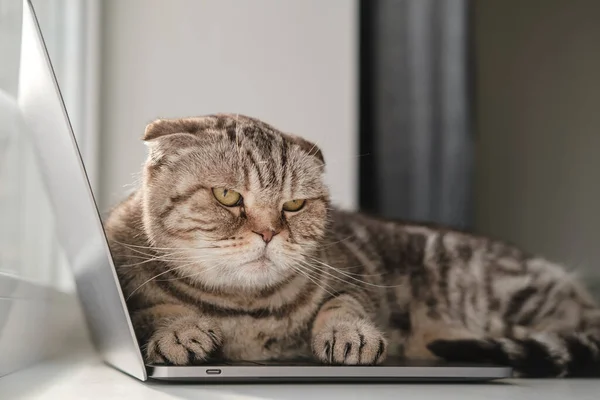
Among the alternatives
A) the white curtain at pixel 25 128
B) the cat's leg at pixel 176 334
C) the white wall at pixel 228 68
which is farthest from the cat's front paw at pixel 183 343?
the white wall at pixel 228 68

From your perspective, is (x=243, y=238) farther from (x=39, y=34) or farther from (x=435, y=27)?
(x=435, y=27)

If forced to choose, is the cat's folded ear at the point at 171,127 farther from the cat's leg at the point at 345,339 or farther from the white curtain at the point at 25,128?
the cat's leg at the point at 345,339

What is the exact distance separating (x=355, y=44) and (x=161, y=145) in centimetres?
136

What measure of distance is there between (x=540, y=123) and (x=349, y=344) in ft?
7.56

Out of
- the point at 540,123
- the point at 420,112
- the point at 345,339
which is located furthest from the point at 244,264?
the point at 540,123

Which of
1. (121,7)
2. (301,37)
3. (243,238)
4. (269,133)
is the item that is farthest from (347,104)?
(243,238)

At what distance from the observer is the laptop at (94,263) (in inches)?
30.5

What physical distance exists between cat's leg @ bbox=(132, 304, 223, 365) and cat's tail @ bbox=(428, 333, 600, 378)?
1.28 ft

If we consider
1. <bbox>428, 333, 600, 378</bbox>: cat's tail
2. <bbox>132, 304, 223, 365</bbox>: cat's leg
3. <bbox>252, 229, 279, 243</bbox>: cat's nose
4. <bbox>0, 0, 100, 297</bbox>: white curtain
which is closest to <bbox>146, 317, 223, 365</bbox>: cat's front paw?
<bbox>132, 304, 223, 365</bbox>: cat's leg

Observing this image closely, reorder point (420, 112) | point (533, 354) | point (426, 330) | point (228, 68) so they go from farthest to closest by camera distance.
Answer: point (420, 112) → point (228, 68) → point (426, 330) → point (533, 354)

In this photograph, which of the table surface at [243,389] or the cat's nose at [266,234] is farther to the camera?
the cat's nose at [266,234]

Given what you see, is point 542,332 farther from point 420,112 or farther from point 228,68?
point 420,112

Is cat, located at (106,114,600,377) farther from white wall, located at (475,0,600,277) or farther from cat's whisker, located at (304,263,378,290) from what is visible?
white wall, located at (475,0,600,277)

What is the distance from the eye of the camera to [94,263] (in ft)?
2.83
